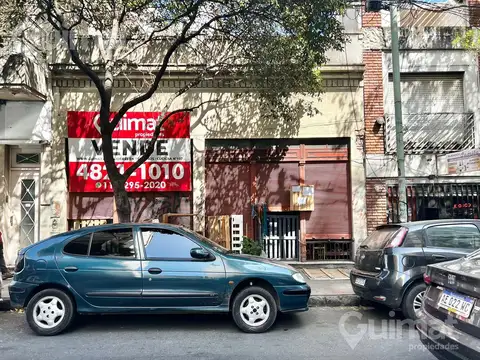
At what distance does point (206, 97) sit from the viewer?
10945mm

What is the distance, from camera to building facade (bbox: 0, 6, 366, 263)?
34.6ft

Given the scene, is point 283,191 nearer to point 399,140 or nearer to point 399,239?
point 399,140

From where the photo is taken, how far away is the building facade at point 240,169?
10.6 m

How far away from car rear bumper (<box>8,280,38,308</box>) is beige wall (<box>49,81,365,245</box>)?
5464mm

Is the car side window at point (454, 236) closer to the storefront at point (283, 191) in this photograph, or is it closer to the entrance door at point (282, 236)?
the storefront at point (283, 191)

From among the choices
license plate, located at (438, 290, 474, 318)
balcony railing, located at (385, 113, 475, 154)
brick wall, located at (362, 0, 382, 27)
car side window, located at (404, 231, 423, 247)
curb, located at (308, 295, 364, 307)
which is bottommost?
curb, located at (308, 295, 364, 307)

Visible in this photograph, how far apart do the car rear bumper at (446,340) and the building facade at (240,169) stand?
6.75 m

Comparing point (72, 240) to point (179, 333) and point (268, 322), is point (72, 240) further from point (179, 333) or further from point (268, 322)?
point (268, 322)

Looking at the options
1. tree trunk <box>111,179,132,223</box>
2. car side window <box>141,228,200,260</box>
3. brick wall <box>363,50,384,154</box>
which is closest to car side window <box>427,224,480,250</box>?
car side window <box>141,228,200,260</box>

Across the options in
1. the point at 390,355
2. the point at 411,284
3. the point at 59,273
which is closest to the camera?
the point at 390,355

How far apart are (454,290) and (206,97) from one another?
8.42 meters

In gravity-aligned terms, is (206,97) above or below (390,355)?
above

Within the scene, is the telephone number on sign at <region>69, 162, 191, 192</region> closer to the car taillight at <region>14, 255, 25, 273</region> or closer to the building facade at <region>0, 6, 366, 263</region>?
Result: the building facade at <region>0, 6, 366, 263</region>

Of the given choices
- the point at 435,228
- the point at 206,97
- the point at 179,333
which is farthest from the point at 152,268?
the point at 206,97
